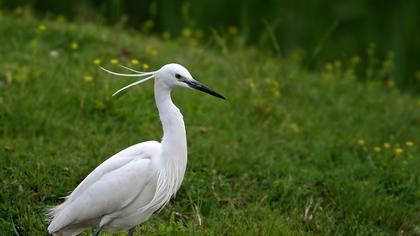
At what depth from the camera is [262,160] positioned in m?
5.62

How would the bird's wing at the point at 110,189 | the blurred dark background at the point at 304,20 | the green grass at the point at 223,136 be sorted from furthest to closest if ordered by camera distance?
the blurred dark background at the point at 304,20 < the green grass at the point at 223,136 < the bird's wing at the point at 110,189

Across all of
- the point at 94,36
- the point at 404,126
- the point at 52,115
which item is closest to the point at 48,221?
the point at 52,115

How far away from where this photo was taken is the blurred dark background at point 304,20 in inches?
396

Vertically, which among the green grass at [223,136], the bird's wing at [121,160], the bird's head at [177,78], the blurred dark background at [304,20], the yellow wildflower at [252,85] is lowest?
the blurred dark background at [304,20]

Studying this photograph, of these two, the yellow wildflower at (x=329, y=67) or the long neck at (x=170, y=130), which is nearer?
the long neck at (x=170, y=130)

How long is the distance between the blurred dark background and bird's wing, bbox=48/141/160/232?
18.8 feet

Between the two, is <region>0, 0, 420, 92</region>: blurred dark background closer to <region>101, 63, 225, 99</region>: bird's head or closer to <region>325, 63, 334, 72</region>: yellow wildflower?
<region>325, 63, 334, 72</region>: yellow wildflower

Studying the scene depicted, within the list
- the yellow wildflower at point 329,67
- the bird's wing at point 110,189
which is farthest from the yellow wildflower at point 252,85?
the bird's wing at point 110,189

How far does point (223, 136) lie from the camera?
5.92 m

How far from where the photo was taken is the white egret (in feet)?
13.5

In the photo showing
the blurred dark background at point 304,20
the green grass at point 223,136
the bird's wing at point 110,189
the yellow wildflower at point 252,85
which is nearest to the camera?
the bird's wing at point 110,189

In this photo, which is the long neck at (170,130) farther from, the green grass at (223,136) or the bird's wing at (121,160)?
the green grass at (223,136)

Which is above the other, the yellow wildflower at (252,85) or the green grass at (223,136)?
the yellow wildflower at (252,85)

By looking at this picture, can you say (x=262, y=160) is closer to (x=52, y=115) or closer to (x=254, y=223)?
(x=254, y=223)
